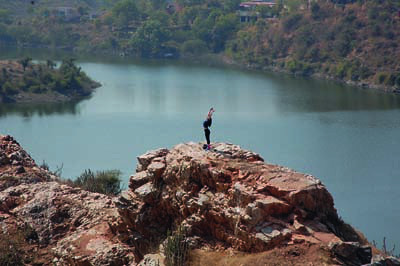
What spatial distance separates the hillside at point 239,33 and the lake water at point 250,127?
7359mm

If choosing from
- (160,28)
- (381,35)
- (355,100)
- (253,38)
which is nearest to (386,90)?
(355,100)

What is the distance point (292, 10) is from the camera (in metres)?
91.2

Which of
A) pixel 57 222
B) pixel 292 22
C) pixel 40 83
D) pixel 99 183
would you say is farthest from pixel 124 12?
pixel 57 222

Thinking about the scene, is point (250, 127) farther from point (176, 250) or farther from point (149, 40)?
point (149, 40)

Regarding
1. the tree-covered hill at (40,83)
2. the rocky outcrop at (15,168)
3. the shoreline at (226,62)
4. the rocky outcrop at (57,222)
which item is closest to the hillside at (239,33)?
the shoreline at (226,62)

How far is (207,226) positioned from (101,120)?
37744 mm

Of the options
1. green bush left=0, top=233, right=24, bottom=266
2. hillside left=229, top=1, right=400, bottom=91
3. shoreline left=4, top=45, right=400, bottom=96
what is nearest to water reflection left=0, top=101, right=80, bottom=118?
shoreline left=4, top=45, right=400, bottom=96

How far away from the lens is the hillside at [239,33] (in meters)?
76.3

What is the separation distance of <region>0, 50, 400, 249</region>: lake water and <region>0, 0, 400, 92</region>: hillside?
736 cm

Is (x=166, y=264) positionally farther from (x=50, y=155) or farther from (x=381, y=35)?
(x=381, y=35)

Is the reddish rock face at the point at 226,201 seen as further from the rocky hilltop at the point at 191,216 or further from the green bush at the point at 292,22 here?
the green bush at the point at 292,22

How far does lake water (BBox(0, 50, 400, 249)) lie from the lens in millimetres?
34031

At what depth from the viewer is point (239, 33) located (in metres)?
93.9

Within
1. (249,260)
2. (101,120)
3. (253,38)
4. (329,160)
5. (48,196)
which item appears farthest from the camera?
(253,38)
